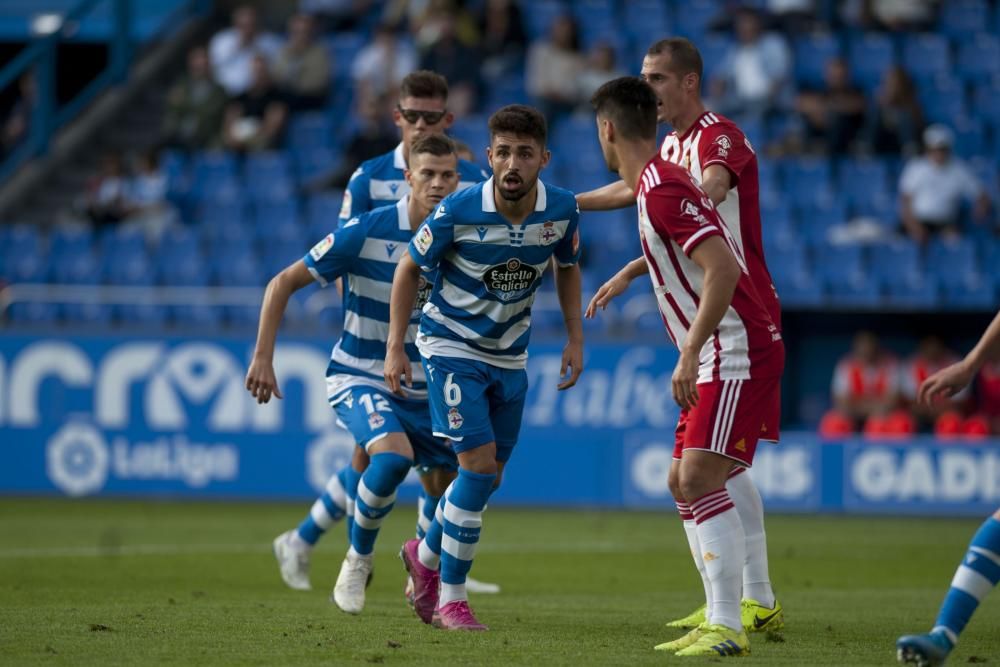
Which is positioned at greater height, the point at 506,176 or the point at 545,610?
the point at 506,176

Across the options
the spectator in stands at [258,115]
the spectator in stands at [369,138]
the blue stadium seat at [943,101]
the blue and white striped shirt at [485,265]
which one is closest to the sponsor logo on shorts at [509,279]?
the blue and white striped shirt at [485,265]

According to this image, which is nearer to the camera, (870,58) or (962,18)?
(870,58)

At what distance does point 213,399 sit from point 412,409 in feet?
28.4

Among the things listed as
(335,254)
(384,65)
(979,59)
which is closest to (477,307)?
(335,254)

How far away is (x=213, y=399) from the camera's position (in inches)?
643

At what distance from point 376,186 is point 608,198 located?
65.4 inches

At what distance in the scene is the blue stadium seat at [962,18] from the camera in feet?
67.3

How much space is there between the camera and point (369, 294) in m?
8.16

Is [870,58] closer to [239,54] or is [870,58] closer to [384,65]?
[384,65]

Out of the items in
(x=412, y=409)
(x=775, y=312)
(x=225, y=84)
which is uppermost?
(x=225, y=84)

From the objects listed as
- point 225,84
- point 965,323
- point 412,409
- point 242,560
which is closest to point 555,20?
point 225,84

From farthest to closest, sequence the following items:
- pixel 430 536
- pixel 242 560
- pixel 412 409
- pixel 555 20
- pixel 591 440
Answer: pixel 555 20 < pixel 591 440 < pixel 242 560 < pixel 412 409 < pixel 430 536

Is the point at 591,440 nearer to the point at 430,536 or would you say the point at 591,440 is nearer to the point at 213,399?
the point at 213,399

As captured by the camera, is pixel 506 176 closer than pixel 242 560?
Yes
